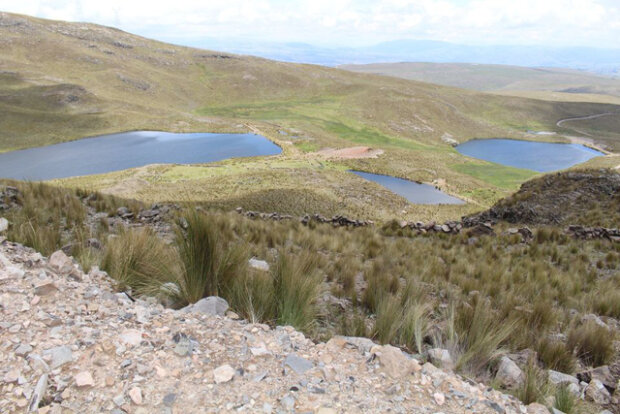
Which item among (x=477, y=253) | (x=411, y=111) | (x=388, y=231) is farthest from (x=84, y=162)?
(x=411, y=111)

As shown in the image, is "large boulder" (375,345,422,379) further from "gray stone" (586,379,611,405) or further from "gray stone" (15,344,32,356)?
"gray stone" (15,344,32,356)

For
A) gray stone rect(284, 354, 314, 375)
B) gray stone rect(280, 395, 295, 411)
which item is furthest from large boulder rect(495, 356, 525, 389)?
gray stone rect(280, 395, 295, 411)

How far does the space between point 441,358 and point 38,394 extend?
2.90m

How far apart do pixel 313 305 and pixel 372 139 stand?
63598mm

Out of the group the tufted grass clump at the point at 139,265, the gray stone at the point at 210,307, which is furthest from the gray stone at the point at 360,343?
the tufted grass clump at the point at 139,265

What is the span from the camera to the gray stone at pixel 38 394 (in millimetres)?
2023

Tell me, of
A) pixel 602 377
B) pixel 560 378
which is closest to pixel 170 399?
pixel 560 378

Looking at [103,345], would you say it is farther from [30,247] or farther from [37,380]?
[30,247]

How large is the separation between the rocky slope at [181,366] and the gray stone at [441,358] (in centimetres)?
12

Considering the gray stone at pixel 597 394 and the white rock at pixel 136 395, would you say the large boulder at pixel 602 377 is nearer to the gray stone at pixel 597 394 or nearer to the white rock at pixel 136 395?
the gray stone at pixel 597 394

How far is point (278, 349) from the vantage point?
9.43 ft

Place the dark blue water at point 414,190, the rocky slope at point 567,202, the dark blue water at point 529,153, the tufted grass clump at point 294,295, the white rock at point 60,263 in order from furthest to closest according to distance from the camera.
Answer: the dark blue water at point 529,153
the dark blue water at point 414,190
the rocky slope at point 567,202
the white rock at point 60,263
the tufted grass clump at point 294,295

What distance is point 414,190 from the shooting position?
40.0 m

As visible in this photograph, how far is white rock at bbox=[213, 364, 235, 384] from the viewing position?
243cm
